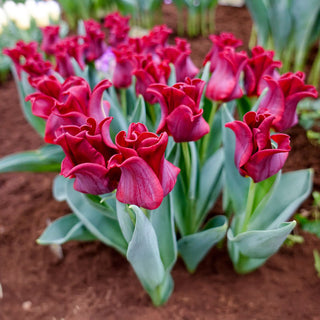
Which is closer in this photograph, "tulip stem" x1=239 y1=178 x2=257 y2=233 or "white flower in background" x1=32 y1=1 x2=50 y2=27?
"tulip stem" x1=239 y1=178 x2=257 y2=233

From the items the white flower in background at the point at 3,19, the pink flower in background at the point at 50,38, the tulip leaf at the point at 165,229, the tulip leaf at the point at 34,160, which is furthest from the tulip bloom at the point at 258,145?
the white flower in background at the point at 3,19

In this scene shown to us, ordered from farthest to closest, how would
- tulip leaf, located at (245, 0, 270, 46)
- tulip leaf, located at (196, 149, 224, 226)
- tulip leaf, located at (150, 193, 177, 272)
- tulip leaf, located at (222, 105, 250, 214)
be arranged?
tulip leaf, located at (245, 0, 270, 46)
tulip leaf, located at (196, 149, 224, 226)
tulip leaf, located at (222, 105, 250, 214)
tulip leaf, located at (150, 193, 177, 272)


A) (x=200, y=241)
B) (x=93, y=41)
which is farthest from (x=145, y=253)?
(x=93, y=41)

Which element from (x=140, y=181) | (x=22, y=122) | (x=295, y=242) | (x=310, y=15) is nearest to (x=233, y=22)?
(x=310, y=15)

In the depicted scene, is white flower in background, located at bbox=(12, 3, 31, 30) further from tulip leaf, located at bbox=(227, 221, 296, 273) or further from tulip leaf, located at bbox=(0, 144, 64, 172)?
tulip leaf, located at bbox=(227, 221, 296, 273)

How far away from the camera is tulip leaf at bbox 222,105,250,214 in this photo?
845 millimetres

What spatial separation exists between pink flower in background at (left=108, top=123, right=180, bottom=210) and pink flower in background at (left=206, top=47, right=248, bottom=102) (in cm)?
32

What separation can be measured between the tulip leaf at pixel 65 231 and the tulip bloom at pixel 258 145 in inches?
17.9

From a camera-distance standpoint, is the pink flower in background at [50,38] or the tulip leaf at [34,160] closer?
the tulip leaf at [34,160]

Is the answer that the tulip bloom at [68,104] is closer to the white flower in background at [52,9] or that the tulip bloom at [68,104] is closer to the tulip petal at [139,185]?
the tulip petal at [139,185]

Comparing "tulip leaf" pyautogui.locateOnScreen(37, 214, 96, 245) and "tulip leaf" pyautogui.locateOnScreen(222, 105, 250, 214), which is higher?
"tulip leaf" pyautogui.locateOnScreen(222, 105, 250, 214)

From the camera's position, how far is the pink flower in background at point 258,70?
80 centimetres

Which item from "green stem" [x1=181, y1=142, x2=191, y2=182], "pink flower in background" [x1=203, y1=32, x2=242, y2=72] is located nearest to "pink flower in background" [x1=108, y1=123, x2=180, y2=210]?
"green stem" [x1=181, y1=142, x2=191, y2=182]

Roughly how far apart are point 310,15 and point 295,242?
122 centimetres
